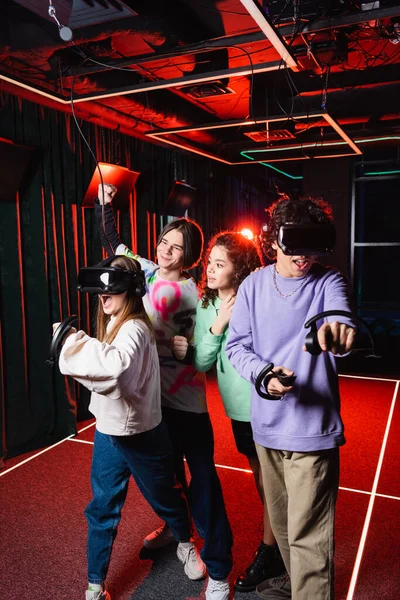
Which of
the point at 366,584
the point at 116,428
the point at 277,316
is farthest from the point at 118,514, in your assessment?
the point at 366,584

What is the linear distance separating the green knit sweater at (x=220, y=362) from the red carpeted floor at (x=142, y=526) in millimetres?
780

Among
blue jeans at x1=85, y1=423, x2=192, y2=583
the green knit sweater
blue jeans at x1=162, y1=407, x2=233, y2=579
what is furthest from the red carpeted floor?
the green knit sweater

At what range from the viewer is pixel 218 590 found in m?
1.95

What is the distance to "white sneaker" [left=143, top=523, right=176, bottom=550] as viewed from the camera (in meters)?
2.38

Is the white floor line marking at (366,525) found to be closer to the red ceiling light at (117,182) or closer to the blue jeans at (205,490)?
the blue jeans at (205,490)

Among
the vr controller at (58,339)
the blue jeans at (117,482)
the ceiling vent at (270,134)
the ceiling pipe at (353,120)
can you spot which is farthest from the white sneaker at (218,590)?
the ceiling pipe at (353,120)

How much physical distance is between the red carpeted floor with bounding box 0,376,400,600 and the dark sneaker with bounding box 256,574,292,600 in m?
0.06

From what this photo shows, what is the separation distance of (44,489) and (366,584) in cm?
188

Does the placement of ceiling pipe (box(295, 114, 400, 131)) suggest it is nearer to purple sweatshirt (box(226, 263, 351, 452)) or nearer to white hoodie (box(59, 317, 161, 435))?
purple sweatshirt (box(226, 263, 351, 452))

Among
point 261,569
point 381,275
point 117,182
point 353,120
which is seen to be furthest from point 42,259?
point 381,275

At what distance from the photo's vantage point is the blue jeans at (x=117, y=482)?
1787 mm

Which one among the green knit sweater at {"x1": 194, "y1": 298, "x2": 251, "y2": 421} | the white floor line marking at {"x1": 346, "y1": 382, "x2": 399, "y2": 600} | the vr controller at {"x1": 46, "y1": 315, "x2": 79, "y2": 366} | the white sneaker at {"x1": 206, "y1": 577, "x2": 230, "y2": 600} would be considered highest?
the vr controller at {"x1": 46, "y1": 315, "x2": 79, "y2": 366}

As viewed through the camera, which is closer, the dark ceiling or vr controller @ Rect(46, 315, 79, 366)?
vr controller @ Rect(46, 315, 79, 366)

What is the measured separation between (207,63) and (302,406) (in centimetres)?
288
